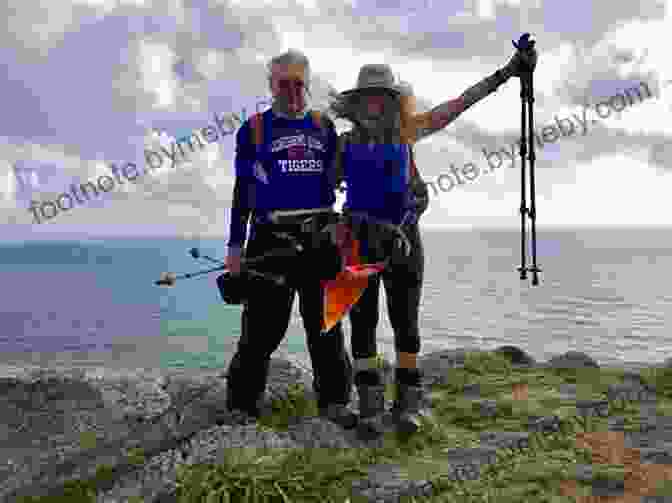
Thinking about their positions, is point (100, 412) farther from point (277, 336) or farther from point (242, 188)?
point (242, 188)

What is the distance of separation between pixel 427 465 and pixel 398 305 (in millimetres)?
1556

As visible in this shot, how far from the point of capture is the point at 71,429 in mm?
8188

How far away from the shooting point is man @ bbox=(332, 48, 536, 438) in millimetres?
5340

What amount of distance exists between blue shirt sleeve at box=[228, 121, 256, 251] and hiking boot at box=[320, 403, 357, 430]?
200 centimetres

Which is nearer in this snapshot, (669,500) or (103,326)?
(669,500)

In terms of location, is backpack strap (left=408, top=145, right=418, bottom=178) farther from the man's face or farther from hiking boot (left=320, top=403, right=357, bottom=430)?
hiking boot (left=320, top=403, right=357, bottom=430)

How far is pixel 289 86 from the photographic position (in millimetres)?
5430

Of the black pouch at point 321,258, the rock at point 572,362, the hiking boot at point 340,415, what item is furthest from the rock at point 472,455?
the rock at point 572,362

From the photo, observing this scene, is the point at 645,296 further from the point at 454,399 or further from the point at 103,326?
the point at 454,399

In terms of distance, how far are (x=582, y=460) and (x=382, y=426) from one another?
191 cm

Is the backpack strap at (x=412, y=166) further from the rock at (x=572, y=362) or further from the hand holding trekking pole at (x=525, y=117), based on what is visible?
the rock at (x=572, y=362)

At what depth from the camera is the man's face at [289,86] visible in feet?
17.6

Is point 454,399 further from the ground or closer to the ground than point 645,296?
further from the ground

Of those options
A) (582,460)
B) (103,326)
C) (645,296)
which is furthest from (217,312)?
(582,460)
